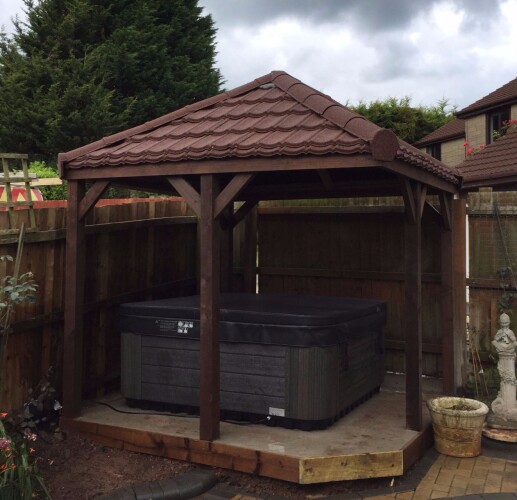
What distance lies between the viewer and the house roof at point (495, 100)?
554 inches

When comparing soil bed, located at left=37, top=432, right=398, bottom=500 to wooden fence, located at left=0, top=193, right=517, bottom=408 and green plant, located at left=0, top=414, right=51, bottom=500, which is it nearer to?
green plant, located at left=0, top=414, right=51, bottom=500

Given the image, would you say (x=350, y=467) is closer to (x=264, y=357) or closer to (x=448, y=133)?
(x=264, y=357)

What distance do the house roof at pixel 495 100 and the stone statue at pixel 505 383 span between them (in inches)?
417

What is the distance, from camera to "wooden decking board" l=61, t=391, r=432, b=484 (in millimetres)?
3748

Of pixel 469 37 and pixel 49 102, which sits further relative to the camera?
pixel 49 102

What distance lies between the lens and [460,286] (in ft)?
18.6

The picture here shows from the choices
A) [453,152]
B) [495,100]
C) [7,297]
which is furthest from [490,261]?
[453,152]

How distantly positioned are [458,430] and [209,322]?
204 cm

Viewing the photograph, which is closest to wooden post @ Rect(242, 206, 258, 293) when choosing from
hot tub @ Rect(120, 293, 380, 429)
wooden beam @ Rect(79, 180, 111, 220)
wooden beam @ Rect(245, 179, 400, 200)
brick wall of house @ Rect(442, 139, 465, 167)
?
wooden beam @ Rect(245, 179, 400, 200)

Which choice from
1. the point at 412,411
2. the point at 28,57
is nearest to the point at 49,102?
the point at 28,57

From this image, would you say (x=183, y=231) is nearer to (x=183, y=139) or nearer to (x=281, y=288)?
(x=281, y=288)

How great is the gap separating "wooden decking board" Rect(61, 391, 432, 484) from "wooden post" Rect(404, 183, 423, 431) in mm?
212

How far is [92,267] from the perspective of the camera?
512cm

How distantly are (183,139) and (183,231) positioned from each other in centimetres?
237
